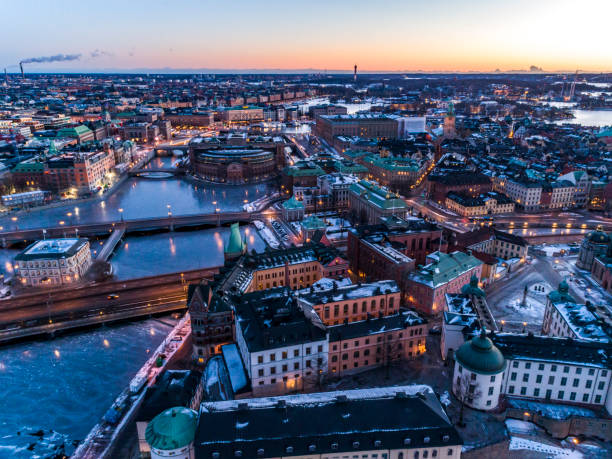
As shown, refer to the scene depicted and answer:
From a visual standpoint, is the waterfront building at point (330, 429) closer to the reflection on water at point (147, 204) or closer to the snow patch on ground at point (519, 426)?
the snow patch on ground at point (519, 426)

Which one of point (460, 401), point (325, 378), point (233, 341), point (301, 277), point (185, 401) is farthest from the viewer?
point (301, 277)

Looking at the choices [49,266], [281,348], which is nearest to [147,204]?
[49,266]

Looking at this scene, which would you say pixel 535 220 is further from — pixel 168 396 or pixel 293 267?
pixel 168 396

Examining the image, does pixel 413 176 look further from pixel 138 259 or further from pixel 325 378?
pixel 325 378

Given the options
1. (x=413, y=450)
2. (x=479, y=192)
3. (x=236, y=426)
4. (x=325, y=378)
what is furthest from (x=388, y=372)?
(x=479, y=192)

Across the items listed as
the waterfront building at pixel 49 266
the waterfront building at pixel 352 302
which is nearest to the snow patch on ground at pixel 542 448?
the waterfront building at pixel 352 302

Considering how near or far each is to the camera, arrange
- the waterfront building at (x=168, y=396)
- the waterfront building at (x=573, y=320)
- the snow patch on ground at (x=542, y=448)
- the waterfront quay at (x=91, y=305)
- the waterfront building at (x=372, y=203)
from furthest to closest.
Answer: the waterfront building at (x=372, y=203), the waterfront quay at (x=91, y=305), the waterfront building at (x=573, y=320), the snow patch on ground at (x=542, y=448), the waterfront building at (x=168, y=396)

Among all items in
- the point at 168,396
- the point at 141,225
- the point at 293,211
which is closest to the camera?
the point at 168,396
